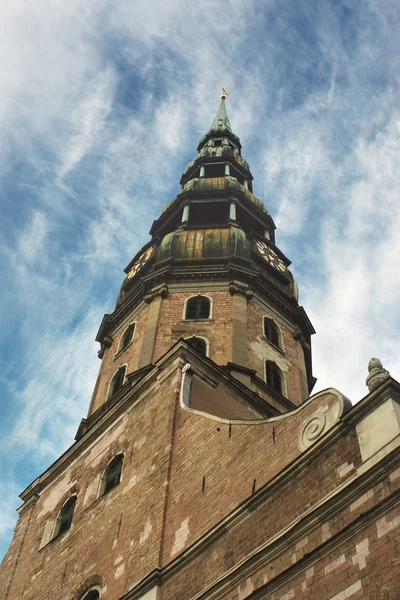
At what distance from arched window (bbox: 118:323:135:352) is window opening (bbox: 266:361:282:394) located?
4.31 meters

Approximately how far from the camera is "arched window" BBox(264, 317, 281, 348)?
23.1m

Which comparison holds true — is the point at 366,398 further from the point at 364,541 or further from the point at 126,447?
the point at 126,447

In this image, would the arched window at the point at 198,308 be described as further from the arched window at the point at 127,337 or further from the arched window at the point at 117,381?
the arched window at the point at 117,381

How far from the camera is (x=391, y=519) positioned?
9.38 metres

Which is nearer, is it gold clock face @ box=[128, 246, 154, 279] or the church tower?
the church tower

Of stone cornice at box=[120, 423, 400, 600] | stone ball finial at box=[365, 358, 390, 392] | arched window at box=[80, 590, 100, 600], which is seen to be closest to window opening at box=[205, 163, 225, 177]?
arched window at box=[80, 590, 100, 600]

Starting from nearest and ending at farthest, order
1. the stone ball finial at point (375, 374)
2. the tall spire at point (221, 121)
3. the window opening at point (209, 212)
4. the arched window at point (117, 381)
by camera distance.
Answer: the stone ball finial at point (375, 374) → the arched window at point (117, 381) → the window opening at point (209, 212) → the tall spire at point (221, 121)

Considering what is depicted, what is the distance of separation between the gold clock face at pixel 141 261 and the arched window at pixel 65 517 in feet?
33.3

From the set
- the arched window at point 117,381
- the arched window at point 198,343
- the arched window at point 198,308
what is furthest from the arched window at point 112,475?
the arched window at point 198,308

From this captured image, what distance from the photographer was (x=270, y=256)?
28.0 meters

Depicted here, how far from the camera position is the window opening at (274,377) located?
21594mm

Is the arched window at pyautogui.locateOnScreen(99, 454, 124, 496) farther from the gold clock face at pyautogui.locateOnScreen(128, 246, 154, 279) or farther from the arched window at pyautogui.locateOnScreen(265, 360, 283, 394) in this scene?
the gold clock face at pyautogui.locateOnScreen(128, 246, 154, 279)

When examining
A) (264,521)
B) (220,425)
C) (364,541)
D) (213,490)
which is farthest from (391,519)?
(220,425)

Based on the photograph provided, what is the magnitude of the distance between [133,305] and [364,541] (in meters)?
16.1
